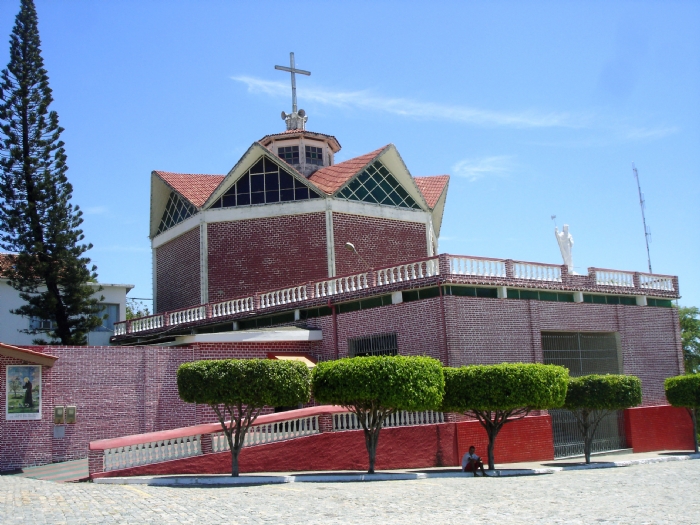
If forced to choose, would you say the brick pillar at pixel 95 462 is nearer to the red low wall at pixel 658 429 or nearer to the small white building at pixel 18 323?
the small white building at pixel 18 323

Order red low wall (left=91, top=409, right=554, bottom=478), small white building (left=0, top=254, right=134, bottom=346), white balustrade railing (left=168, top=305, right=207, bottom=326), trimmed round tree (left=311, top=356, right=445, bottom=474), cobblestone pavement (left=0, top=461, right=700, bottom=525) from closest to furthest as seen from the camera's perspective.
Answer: cobblestone pavement (left=0, top=461, right=700, bottom=525), trimmed round tree (left=311, top=356, right=445, bottom=474), red low wall (left=91, top=409, right=554, bottom=478), white balustrade railing (left=168, top=305, right=207, bottom=326), small white building (left=0, top=254, right=134, bottom=346)

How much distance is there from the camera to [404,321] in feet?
73.8

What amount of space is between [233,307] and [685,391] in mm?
14442

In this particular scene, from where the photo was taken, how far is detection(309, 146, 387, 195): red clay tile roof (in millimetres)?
30172

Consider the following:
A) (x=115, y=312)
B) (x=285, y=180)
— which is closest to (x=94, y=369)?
(x=285, y=180)

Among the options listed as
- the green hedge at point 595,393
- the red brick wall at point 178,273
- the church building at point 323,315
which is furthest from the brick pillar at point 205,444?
the red brick wall at point 178,273

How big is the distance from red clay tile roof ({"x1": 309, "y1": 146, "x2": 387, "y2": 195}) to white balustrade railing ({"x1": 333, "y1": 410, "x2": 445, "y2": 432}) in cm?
1102

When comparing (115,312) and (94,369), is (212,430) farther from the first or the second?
(115,312)

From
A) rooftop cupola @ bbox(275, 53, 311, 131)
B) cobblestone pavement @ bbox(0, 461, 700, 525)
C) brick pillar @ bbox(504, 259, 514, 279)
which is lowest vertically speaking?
cobblestone pavement @ bbox(0, 461, 700, 525)

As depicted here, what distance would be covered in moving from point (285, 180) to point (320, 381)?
13524mm

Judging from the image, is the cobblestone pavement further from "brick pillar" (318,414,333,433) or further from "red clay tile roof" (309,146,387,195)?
"red clay tile roof" (309,146,387,195)

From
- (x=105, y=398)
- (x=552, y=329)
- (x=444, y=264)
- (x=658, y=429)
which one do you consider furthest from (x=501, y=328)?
(x=105, y=398)

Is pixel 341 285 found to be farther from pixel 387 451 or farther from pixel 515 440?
pixel 515 440

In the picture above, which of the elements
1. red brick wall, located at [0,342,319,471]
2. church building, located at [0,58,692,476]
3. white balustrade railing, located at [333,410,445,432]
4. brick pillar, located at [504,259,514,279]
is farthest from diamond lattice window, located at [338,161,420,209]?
white balustrade railing, located at [333,410,445,432]
